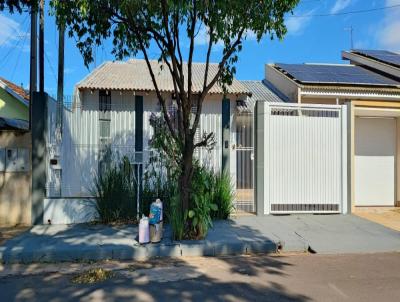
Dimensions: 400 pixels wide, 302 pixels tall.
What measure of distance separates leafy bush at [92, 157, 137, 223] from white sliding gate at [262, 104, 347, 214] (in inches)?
134

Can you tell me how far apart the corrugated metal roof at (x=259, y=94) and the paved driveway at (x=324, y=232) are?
19.1 feet

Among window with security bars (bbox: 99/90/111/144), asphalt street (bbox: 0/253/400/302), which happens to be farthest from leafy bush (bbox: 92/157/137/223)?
asphalt street (bbox: 0/253/400/302)

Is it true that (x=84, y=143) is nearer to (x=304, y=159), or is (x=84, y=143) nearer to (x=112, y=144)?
(x=112, y=144)

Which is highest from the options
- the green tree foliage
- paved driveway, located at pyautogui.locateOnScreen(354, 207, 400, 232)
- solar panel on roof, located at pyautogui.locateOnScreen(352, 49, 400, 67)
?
solar panel on roof, located at pyautogui.locateOnScreen(352, 49, 400, 67)

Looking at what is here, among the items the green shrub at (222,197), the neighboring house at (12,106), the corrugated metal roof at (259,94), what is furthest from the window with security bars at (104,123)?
the neighboring house at (12,106)

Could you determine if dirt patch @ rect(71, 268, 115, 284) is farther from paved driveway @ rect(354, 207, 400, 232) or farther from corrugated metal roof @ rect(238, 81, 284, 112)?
corrugated metal roof @ rect(238, 81, 284, 112)

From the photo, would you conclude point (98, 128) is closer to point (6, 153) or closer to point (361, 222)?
point (6, 153)

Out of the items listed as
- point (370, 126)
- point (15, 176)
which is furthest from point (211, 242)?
point (370, 126)

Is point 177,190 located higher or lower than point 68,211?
higher

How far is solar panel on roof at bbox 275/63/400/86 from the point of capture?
13625mm

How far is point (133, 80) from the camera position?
1560cm

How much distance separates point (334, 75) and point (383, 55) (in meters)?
4.67

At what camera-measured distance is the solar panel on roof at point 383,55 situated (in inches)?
637

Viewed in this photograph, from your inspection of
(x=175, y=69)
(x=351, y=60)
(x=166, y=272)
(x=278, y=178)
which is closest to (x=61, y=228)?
(x=166, y=272)
